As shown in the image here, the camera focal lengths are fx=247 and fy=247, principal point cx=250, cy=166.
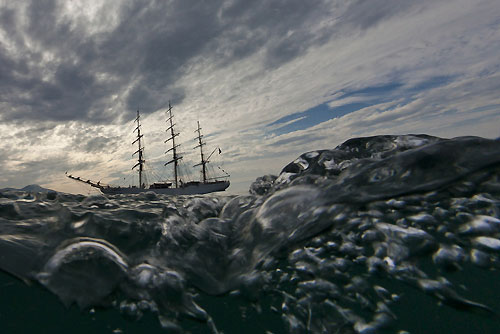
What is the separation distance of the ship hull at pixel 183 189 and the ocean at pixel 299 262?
67492 mm

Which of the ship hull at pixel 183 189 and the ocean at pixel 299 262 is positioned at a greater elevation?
the ship hull at pixel 183 189

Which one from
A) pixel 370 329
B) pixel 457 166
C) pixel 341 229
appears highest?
pixel 457 166

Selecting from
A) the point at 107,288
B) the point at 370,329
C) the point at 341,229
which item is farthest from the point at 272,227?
the point at 107,288

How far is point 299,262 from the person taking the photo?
258 cm

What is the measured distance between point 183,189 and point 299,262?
75.6 m

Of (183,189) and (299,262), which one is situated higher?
(183,189)

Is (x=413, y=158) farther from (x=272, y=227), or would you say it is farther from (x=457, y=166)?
(x=272, y=227)

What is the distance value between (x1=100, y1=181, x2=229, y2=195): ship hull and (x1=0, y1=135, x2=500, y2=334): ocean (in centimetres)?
6749

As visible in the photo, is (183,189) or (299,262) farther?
(183,189)

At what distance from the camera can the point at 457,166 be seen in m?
3.24

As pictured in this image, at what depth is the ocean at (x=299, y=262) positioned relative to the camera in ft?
6.40

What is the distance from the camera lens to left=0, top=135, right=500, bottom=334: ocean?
76.8 inches

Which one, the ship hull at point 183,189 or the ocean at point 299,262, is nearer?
the ocean at point 299,262

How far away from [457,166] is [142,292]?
4020 millimetres
